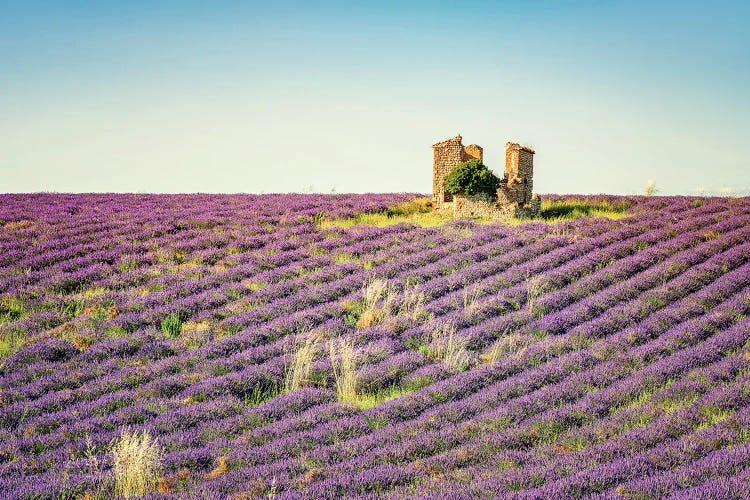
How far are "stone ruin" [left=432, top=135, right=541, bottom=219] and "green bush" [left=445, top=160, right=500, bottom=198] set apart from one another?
0.38 meters

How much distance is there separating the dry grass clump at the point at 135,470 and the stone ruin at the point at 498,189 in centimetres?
1842

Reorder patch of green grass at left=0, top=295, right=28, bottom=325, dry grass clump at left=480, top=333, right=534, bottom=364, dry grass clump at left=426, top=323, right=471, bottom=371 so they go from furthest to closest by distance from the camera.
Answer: patch of green grass at left=0, top=295, right=28, bottom=325, dry grass clump at left=480, top=333, right=534, bottom=364, dry grass clump at left=426, top=323, right=471, bottom=371

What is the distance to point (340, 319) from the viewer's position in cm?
1189

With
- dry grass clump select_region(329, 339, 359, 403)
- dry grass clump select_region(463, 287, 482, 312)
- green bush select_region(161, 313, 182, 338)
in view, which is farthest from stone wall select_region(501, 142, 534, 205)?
dry grass clump select_region(329, 339, 359, 403)

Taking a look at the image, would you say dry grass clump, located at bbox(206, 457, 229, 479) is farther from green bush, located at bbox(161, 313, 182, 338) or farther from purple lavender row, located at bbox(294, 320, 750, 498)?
green bush, located at bbox(161, 313, 182, 338)

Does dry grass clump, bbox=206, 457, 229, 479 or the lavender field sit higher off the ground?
the lavender field

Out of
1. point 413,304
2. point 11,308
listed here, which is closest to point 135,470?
point 413,304

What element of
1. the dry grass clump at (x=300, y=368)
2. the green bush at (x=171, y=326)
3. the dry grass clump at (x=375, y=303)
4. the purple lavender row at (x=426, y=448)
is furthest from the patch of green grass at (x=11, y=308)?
the purple lavender row at (x=426, y=448)

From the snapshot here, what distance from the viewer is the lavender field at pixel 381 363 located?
647 cm

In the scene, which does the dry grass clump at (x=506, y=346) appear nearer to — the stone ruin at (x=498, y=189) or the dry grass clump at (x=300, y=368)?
the dry grass clump at (x=300, y=368)

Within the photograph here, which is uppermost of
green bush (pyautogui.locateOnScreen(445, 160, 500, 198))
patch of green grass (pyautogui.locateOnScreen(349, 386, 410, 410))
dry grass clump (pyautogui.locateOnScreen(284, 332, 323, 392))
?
green bush (pyautogui.locateOnScreen(445, 160, 500, 198))

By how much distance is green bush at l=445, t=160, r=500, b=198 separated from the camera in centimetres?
2325

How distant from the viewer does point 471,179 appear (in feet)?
76.7

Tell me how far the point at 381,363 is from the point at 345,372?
842 mm
